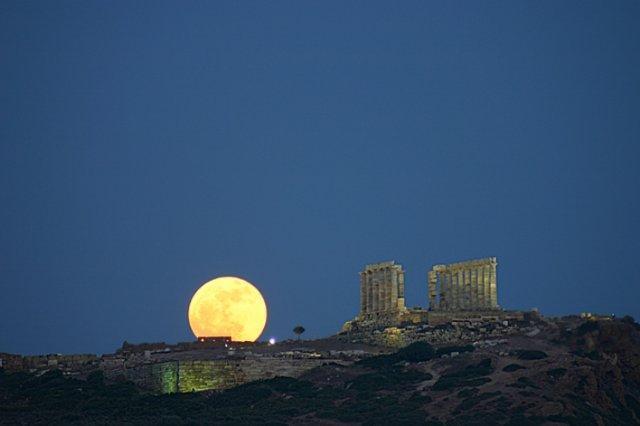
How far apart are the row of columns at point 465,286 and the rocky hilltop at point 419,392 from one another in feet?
54.6

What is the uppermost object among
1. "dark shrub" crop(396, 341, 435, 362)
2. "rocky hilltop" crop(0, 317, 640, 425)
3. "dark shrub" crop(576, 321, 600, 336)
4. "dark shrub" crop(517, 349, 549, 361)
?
"dark shrub" crop(576, 321, 600, 336)

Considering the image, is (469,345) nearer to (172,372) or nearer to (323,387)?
(323,387)

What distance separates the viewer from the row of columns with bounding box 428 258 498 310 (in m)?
115

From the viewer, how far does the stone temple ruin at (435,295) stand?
112625 millimetres

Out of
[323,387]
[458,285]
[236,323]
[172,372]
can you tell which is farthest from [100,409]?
[458,285]

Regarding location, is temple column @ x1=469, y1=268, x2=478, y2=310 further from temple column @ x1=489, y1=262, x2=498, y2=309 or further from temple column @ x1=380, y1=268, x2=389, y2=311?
temple column @ x1=380, y1=268, x2=389, y2=311

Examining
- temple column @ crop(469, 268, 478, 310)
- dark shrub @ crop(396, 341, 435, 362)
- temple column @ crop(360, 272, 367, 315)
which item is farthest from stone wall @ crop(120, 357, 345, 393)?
temple column @ crop(360, 272, 367, 315)

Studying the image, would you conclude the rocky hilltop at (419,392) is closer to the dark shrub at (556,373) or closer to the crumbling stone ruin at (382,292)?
the dark shrub at (556,373)

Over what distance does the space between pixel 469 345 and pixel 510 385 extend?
15.7 metres

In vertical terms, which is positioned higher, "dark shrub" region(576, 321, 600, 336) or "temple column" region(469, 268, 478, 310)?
"temple column" region(469, 268, 478, 310)

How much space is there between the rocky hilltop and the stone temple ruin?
1401 centimetres

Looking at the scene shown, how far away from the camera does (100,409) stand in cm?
8525

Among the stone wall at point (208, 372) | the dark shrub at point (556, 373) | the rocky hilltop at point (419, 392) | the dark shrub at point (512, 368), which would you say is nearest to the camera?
the rocky hilltop at point (419, 392)

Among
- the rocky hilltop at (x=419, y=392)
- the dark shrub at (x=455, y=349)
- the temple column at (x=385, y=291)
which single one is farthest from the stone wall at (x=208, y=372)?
the temple column at (x=385, y=291)
